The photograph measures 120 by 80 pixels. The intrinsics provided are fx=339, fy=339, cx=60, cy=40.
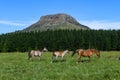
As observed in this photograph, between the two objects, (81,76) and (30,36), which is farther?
(30,36)

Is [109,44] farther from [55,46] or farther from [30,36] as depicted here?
[30,36]

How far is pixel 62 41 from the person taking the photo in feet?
459

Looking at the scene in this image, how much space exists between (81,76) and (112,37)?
12512 centimetres

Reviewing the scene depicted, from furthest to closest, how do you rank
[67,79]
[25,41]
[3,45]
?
[25,41]
[3,45]
[67,79]

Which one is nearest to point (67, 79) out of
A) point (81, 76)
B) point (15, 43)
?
point (81, 76)

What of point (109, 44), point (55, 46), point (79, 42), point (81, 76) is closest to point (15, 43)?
point (55, 46)

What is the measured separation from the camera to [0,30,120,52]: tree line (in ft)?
449

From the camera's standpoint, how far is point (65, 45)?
138 meters

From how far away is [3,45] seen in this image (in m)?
134

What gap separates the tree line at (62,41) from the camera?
13675 centimetres

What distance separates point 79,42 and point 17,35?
96.4 feet

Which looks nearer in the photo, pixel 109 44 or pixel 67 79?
pixel 67 79

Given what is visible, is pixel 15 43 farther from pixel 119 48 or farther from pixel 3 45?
pixel 119 48

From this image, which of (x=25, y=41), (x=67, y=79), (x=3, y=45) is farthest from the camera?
(x=25, y=41)
